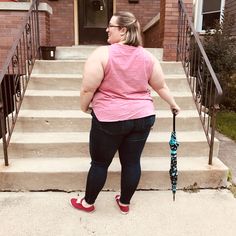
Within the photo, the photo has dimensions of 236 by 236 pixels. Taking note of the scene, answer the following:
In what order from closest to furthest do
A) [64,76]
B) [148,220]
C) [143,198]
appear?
[148,220], [143,198], [64,76]

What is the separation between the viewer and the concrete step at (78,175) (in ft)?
9.95

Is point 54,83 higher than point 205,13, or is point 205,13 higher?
point 205,13

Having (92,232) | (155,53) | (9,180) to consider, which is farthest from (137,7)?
(92,232)

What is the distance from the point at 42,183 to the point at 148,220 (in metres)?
1.11

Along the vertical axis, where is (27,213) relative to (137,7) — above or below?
below

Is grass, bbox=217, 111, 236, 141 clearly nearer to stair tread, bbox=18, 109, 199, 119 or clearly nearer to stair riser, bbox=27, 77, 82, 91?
stair tread, bbox=18, 109, 199, 119

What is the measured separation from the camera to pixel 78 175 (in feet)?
Answer: 10.0

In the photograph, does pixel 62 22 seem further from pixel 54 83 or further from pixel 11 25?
pixel 54 83

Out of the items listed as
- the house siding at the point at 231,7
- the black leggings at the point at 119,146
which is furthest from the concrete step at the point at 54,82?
the house siding at the point at 231,7

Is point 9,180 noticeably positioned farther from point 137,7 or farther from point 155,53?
point 137,7

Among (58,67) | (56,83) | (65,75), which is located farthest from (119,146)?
(58,67)

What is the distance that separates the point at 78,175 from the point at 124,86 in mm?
1186

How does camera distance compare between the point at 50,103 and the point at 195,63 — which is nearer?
the point at 50,103

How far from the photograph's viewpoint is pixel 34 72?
443 centimetres
